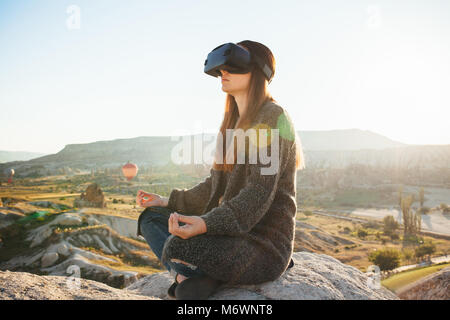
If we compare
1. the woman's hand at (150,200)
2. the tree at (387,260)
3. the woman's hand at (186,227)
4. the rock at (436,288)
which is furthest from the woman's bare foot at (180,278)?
the tree at (387,260)

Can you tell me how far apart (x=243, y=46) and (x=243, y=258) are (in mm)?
1601

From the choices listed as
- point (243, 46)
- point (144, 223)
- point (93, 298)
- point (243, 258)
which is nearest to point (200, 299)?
point (243, 258)

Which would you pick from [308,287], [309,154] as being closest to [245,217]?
[308,287]

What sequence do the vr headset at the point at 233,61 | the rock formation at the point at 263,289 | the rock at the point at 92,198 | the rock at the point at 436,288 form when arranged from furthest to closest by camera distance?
the rock at the point at 92,198 < the rock at the point at 436,288 < the vr headset at the point at 233,61 < the rock formation at the point at 263,289

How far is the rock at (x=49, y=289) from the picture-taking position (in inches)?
83.6

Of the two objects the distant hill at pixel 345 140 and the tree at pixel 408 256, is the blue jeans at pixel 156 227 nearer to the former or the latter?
the tree at pixel 408 256

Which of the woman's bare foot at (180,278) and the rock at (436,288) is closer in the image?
the woman's bare foot at (180,278)

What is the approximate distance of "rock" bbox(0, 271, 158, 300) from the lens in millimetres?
2123

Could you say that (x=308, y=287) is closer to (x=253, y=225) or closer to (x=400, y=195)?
(x=253, y=225)

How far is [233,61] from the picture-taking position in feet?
7.68

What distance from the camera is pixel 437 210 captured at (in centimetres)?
5541

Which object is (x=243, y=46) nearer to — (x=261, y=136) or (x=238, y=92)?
(x=238, y=92)

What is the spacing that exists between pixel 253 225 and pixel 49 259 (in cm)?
2034

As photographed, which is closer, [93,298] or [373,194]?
[93,298]
